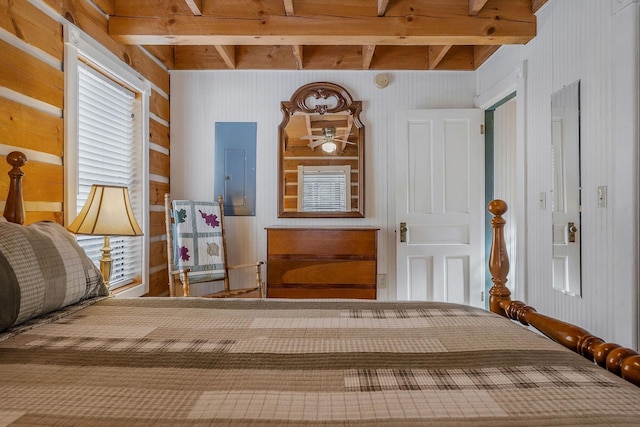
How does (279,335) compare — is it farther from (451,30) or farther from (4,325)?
(451,30)

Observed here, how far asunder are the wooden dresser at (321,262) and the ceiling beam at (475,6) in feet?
5.22

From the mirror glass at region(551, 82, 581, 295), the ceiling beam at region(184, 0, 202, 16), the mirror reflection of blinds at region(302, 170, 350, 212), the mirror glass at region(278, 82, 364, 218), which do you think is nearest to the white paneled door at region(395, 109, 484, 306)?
the mirror glass at region(278, 82, 364, 218)

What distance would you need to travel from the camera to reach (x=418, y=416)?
1.90ft

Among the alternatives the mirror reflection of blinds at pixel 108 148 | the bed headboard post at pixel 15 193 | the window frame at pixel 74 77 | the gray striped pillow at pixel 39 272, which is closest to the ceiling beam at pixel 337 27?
the window frame at pixel 74 77

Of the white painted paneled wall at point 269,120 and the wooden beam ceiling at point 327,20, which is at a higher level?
the wooden beam ceiling at point 327,20

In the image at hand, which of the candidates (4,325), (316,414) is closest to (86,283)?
(4,325)

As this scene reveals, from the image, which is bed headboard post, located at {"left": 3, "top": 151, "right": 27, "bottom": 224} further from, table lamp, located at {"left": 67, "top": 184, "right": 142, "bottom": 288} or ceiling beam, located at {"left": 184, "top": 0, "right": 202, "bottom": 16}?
ceiling beam, located at {"left": 184, "top": 0, "right": 202, "bottom": 16}

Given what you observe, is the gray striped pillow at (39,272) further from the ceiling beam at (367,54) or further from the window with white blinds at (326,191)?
the ceiling beam at (367,54)

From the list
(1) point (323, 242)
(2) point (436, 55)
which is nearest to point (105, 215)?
(1) point (323, 242)

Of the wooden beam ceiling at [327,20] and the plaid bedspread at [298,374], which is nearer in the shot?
the plaid bedspread at [298,374]

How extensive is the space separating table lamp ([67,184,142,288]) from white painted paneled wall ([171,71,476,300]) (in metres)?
1.48

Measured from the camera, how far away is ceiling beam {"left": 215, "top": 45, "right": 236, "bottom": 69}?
2.95 metres

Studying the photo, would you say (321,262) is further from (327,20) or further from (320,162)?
(327,20)

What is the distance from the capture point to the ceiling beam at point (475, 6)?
2.30 metres
